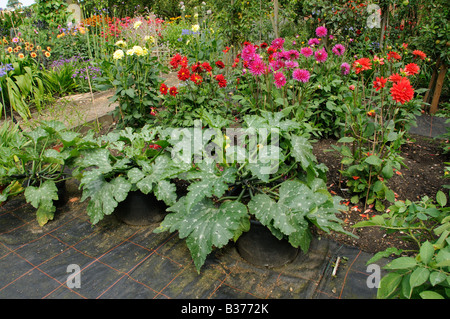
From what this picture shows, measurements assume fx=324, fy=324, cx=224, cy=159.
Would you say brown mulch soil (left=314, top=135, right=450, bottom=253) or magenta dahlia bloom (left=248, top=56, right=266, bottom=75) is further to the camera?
magenta dahlia bloom (left=248, top=56, right=266, bottom=75)

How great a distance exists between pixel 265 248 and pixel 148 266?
0.61m

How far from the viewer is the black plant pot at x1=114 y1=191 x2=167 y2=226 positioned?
1983 millimetres

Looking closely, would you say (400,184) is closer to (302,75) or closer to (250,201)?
(302,75)

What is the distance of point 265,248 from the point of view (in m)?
1.67

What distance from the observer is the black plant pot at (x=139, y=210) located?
1.98 meters

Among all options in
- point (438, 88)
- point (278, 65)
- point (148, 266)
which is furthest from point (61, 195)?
point (438, 88)

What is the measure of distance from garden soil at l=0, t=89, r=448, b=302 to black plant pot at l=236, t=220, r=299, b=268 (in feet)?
0.13

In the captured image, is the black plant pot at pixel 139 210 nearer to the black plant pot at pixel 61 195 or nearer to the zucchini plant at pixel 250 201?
the zucchini plant at pixel 250 201

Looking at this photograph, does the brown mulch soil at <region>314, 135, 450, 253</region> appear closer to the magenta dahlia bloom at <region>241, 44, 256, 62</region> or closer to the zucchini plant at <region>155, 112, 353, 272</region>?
the zucchini plant at <region>155, 112, 353, 272</region>

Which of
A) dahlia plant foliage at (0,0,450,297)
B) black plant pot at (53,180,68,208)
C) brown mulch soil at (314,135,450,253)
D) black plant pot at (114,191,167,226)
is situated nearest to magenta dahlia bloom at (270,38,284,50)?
dahlia plant foliage at (0,0,450,297)

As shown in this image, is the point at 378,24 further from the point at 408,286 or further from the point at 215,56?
the point at 408,286

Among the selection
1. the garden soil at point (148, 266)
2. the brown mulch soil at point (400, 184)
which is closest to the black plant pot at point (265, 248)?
the garden soil at point (148, 266)

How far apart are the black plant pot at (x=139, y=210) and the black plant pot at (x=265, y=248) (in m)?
0.63
